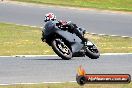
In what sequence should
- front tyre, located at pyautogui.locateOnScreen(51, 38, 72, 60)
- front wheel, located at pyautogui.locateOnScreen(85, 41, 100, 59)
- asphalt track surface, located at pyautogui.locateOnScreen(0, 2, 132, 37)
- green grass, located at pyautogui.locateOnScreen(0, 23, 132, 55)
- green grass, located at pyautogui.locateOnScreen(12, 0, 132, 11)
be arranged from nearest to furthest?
front tyre, located at pyautogui.locateOnScreen(51, 38, 72, 60) < front wheel, located at pyautogui.locateOnScreen(85, 41, 100, 59) < green grass, located at pyautogui.locateOnScreen(0, 23, 132, 55) < asphalt track surface, located at pyautogui.locateOnScreen(0, 2, 132, 37) < green grass, located at pyautogui.locateOnScreen(12, 0, 132, 11)

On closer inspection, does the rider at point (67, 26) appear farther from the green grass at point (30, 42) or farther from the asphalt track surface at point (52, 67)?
the green grass at point (30, 42)

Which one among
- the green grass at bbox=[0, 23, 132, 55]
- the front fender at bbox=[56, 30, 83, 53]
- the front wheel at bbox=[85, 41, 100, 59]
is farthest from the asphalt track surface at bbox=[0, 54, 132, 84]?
the green grass at bbox=[0, 23, 132, 55]

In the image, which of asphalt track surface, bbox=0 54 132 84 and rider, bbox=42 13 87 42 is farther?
rider, bbox=42 13 87 42

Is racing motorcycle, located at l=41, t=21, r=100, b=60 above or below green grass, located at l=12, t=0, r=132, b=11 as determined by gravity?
above

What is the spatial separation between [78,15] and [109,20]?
79.4 inches

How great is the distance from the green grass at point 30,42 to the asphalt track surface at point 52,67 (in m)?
1.93

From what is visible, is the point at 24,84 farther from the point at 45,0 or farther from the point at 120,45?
the point at 45,0

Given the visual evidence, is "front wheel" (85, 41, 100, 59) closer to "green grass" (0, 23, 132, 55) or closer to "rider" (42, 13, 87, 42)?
"rider" (42, 13, 87, 42)

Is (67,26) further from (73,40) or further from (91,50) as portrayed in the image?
(91,50)

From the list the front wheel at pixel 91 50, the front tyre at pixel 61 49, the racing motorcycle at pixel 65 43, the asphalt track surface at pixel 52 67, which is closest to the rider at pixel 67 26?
the racing motorcycle at pixel 65 43

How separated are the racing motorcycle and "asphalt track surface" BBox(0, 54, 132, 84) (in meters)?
0.22

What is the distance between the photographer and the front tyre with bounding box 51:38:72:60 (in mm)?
17750

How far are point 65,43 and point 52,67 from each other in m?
1.34

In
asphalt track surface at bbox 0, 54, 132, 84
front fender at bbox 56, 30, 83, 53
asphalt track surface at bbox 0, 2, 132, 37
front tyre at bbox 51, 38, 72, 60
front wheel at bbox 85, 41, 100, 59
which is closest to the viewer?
asphalt track surface at bbox 0, 54, 132, 84
